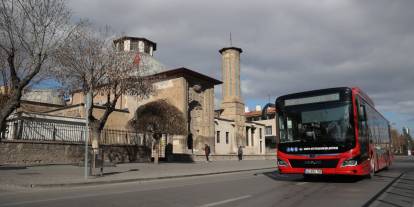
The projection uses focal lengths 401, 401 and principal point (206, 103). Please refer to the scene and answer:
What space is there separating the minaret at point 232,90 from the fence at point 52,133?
2900cm

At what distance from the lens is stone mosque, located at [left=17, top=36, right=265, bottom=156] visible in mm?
42344

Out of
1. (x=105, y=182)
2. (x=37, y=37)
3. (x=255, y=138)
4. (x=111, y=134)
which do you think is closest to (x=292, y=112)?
(x=105, y=182)

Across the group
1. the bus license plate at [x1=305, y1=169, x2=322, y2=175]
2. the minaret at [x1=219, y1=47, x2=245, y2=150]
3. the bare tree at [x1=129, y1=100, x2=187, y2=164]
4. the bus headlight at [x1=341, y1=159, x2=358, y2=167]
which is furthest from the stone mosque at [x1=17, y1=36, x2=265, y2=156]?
the bus headlight at [x1=341, y1=159, x2=358, y2=167]

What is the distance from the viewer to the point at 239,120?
189 ft

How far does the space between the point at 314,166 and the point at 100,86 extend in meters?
14.9

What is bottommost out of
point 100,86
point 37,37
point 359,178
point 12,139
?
point 359,178

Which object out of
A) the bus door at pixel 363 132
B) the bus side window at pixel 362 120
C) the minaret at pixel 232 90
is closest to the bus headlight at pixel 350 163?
the bus door at pixel 363 132

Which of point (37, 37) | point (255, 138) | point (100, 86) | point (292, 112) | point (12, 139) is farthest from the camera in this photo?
point (255, 138)

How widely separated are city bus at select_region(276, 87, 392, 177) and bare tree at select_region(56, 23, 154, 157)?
1216cm

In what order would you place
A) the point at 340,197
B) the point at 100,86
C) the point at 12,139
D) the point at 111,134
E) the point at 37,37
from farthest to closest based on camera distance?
the point at 111,134, the point at 100,86, the point at 12,139, the point at 37,37, the point at 340,197

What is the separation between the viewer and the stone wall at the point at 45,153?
21250 mm

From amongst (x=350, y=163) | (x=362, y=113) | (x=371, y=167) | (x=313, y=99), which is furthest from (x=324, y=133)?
(x=371, y=167)

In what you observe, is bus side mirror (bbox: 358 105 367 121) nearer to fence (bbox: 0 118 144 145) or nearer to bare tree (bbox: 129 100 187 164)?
fence (bbox: 0 118 144 145)

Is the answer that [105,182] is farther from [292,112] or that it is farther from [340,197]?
[340,197]
